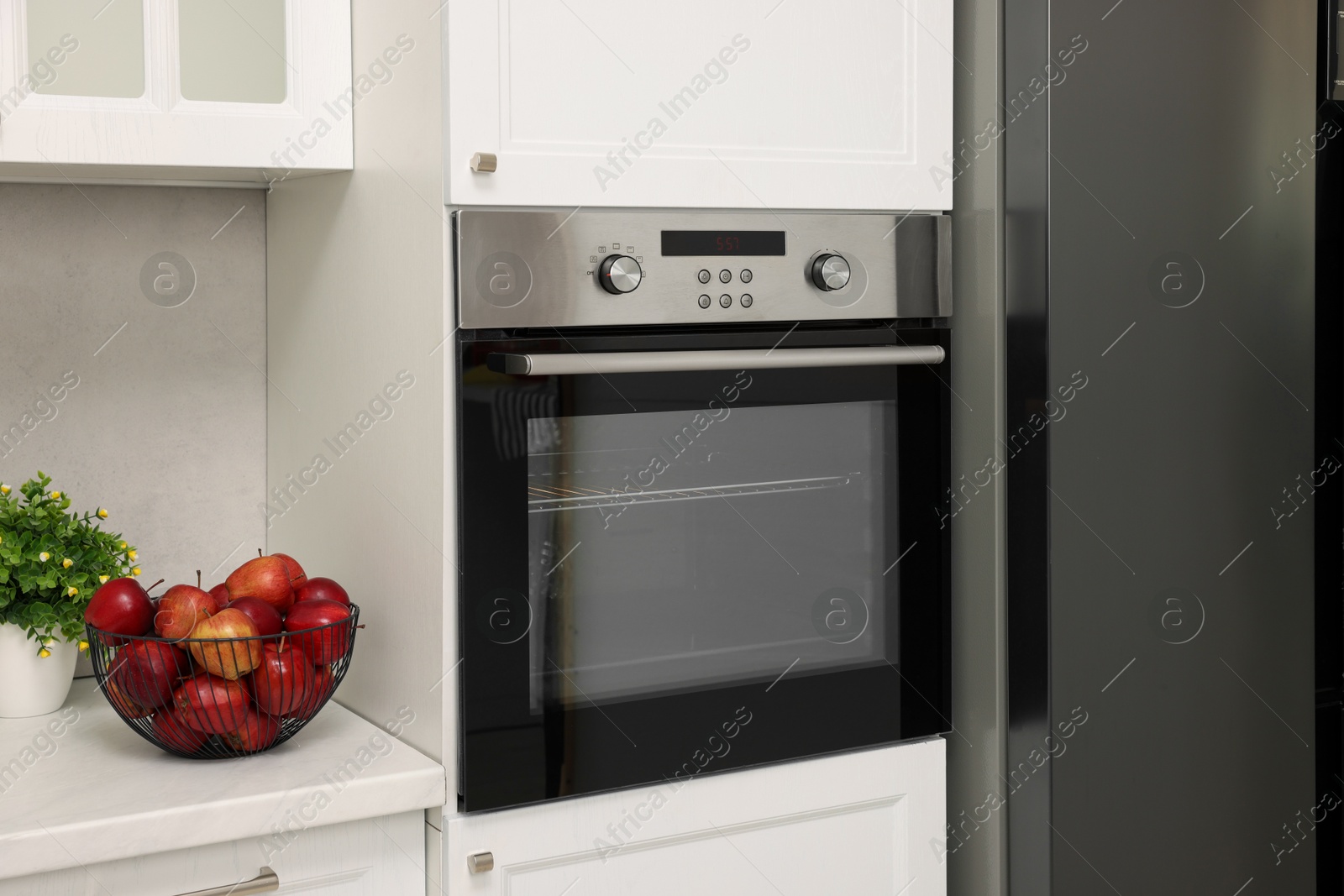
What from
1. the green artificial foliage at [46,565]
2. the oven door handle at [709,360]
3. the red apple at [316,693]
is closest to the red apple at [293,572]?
the red apple at [316,693]

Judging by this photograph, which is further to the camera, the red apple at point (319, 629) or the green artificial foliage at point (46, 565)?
the green artificial foliage at point (46, 565)

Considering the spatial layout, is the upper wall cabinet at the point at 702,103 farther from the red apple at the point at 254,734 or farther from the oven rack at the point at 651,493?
the red apple at the point at 254,734

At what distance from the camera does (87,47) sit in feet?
4.27

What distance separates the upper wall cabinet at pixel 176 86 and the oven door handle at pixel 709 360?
1.34ft

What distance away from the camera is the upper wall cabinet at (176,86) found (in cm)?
128

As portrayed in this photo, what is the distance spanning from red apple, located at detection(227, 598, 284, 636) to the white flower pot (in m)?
0.31

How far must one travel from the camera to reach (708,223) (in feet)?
4.31

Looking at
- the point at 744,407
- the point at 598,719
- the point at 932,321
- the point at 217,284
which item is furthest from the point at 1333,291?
the point at 217,284

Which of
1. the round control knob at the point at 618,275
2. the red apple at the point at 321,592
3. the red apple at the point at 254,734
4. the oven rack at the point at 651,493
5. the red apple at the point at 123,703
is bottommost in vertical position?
the red apple at the point at 254,734

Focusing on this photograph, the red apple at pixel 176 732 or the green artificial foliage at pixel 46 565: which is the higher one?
the green artificial foliage at pixel 46 565

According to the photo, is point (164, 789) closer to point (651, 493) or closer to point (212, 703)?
point (212, 703)

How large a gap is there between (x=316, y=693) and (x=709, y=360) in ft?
1.72

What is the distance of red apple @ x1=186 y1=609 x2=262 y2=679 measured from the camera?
1202 mm

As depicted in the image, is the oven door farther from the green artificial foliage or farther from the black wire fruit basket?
the green artificial foliage
